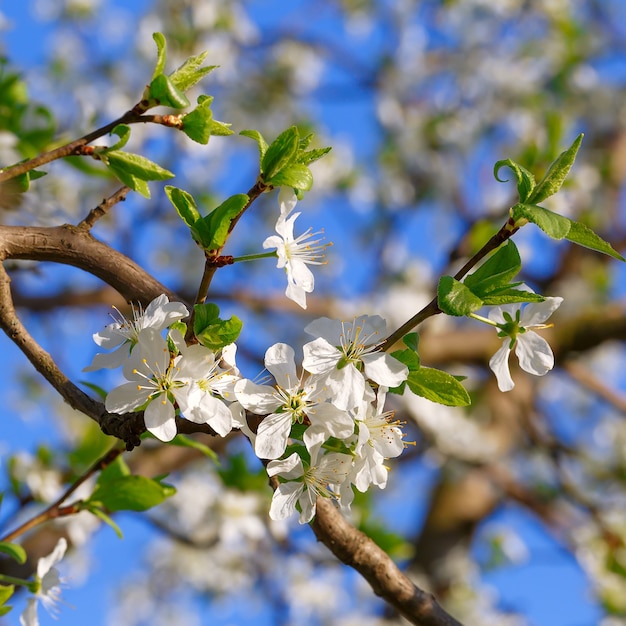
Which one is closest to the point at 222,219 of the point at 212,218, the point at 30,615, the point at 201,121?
the point at 212,218

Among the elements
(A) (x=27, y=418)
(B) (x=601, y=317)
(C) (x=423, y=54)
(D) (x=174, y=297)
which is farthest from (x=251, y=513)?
(A) (x=27, y=418)

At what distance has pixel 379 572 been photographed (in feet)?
2.61

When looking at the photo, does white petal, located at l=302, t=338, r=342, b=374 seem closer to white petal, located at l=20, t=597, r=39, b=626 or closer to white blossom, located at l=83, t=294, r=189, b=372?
white blossom, located at l=83, t=294, r=189, b=372

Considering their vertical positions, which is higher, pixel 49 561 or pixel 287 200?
pixel 287 200

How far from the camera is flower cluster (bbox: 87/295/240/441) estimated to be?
0.62 metres

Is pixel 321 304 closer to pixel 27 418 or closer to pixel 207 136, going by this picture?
pixel 207 136

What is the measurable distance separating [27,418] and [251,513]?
3.84 m

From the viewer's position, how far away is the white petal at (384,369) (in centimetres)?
63

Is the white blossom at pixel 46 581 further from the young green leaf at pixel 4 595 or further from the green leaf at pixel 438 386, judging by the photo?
the green leaf at pixel 438 386

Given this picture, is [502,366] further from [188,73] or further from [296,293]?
[188,73]

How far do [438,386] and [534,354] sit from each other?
0.37ft

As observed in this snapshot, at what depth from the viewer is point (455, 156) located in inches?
155

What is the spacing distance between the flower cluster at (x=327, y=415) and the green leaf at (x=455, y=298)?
62 mm

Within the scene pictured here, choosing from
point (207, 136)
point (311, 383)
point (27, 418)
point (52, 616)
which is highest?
point (207, 136)
